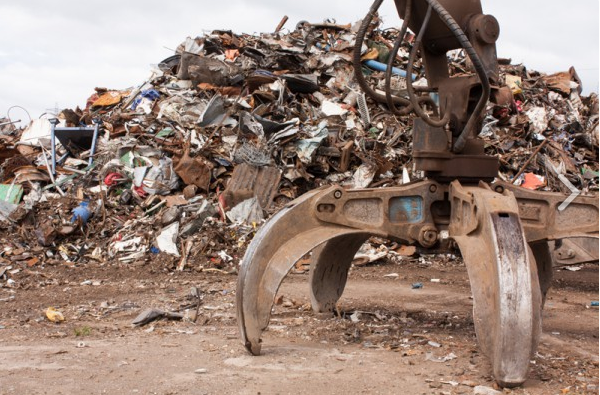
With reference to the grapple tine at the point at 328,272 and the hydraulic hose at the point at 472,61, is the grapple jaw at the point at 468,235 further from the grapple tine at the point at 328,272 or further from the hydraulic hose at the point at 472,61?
the grapple tine at the point at 328,272

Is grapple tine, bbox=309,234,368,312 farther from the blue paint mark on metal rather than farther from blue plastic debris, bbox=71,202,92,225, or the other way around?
blue plastic debris, bbox=71,202,92,225

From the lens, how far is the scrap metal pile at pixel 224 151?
9.70 meters

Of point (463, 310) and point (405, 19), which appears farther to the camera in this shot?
point (463, 310)

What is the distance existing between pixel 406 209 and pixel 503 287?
4.00 feet

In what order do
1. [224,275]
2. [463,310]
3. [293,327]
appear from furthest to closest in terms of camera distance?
[224,275] < [463,310] < [293,327]

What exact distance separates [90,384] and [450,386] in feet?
5.54

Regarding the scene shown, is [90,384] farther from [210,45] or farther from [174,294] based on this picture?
[210,45]

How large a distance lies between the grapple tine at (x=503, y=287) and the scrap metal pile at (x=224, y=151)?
18.2ft

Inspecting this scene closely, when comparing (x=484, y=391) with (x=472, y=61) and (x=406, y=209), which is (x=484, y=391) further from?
(x=472, y=61)

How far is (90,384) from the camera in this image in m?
3.40

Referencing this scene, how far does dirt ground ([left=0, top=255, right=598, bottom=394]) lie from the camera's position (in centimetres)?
337

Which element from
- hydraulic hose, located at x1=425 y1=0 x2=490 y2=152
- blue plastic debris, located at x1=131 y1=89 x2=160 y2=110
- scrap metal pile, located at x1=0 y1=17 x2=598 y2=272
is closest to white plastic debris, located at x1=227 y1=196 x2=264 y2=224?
scrap metal pile, located at x1=0 y1=17 x2=598 y2=272

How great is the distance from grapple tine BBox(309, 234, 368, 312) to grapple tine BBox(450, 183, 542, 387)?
1752 millimetres

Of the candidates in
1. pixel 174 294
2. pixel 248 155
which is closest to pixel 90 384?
pixel 174 294
